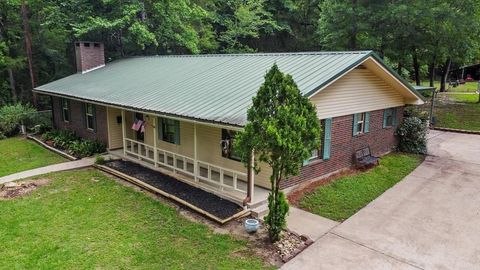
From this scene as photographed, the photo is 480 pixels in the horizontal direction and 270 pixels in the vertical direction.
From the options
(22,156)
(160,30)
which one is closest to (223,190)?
(22,156)

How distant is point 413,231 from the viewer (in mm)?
7902

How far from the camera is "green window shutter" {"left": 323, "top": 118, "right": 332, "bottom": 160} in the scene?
1053 cm

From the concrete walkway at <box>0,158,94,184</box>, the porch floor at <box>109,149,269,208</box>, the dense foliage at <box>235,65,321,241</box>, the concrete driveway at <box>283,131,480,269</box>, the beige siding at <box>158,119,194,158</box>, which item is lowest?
the concrete walkway at <box>0,158,94,184</box>

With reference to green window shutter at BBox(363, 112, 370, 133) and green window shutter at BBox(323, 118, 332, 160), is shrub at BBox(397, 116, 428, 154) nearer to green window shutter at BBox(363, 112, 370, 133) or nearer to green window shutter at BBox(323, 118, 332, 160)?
green window shutter at BBox(363, 112, 370, 133)

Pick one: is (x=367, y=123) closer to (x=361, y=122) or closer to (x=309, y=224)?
(x=361, y=122)

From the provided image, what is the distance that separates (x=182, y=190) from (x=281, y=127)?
4621 millimetres

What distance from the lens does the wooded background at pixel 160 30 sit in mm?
19750

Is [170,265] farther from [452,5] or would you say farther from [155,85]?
[452,5]

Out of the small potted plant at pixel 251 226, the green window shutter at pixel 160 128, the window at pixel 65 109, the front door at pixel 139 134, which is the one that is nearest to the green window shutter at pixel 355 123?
the small potted plant at pixel 251 226

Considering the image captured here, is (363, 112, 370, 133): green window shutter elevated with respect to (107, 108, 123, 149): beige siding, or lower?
elevated

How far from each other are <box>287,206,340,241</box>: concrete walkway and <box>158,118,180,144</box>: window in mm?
5306

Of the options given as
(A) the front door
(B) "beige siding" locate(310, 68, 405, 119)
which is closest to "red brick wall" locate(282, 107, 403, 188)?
(B) "beige siding" locate(310, 68, 405, 119)

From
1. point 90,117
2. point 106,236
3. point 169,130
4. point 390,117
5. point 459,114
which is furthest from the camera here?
point 459,114

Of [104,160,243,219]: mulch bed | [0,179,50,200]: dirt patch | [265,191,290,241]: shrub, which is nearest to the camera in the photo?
[265,191,290,241]: shrub
